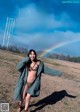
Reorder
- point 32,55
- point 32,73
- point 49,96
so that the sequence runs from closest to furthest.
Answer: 1. point 32,55
2. point 32,73
3. point 49,96

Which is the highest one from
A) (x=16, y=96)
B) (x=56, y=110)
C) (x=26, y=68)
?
(x=26, y=68)

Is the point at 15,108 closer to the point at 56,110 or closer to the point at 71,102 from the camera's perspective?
the point at 56,110

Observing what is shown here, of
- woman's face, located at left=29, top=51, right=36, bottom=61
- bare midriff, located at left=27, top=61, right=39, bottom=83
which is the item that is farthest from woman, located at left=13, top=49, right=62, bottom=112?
woman's face, located at left=29, top=51, right=36, bottom=61

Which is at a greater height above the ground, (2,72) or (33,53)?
(33,53)

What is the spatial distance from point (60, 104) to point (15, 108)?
2915 millimetres

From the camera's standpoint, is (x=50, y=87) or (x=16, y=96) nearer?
(x=16, y=96)

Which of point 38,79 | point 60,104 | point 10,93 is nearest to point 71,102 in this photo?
point 60,104

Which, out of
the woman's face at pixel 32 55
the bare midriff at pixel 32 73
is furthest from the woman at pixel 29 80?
the woman's face at pixel 32 55

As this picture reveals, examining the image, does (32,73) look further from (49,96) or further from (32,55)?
(49,96)

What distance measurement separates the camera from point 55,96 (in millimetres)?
15844

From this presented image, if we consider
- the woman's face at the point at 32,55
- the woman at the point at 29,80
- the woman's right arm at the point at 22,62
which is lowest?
the woman at the point at 29,80

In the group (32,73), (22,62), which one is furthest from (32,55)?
(32,73)

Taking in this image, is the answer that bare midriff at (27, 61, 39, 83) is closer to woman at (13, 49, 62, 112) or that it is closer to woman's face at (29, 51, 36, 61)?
woman at (13, 49, 62, 112)

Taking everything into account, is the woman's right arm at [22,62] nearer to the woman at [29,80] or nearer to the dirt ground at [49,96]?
the woman at [29,80]
